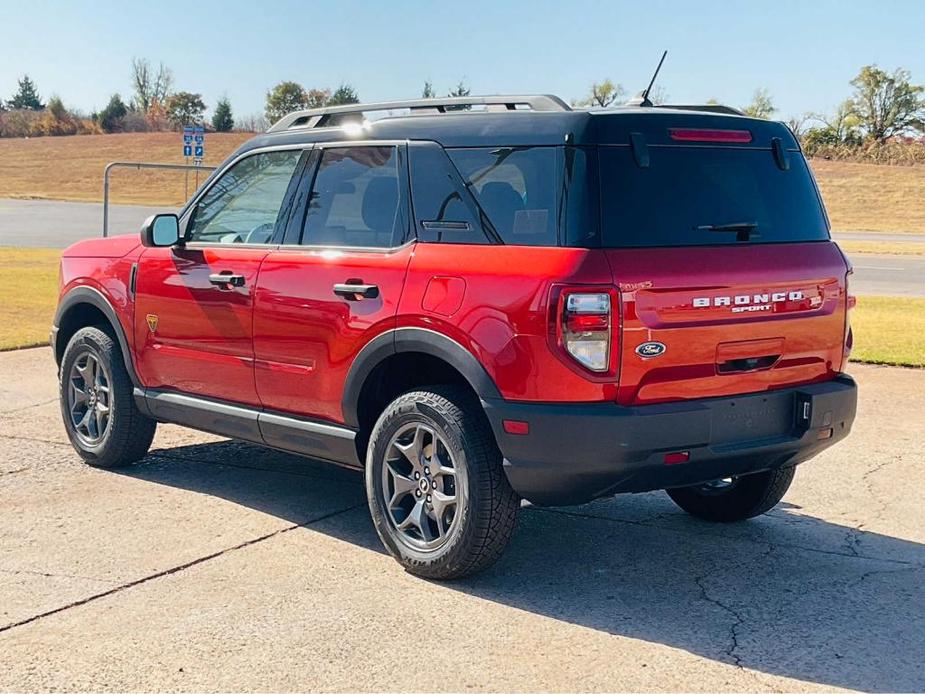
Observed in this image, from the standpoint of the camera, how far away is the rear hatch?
14.0 ft

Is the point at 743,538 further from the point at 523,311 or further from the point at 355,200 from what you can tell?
the point at 355,200

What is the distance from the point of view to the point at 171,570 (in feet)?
15.7

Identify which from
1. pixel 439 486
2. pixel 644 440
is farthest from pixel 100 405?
pixel 644 440

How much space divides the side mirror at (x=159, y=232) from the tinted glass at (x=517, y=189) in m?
1.96

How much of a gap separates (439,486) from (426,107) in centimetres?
171

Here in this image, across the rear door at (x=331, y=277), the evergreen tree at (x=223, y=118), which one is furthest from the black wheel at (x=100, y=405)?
the evergreen tree at (x=223, y=118)

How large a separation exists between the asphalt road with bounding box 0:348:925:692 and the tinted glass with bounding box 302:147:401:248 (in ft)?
4.62

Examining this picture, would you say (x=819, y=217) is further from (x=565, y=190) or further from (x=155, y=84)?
(x=155, y=84)

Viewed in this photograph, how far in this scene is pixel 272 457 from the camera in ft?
23.0

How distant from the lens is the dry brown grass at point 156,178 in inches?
1788

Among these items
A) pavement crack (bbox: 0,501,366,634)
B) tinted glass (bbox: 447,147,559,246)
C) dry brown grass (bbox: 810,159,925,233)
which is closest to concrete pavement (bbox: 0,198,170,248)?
pavement crack (bbox: 0,501,366,634)

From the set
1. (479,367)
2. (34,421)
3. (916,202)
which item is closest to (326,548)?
(479,367)

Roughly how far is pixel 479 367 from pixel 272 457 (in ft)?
9.67

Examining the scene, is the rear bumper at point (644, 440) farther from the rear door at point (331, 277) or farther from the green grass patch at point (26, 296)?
the green grass patch at point (26, 296)
